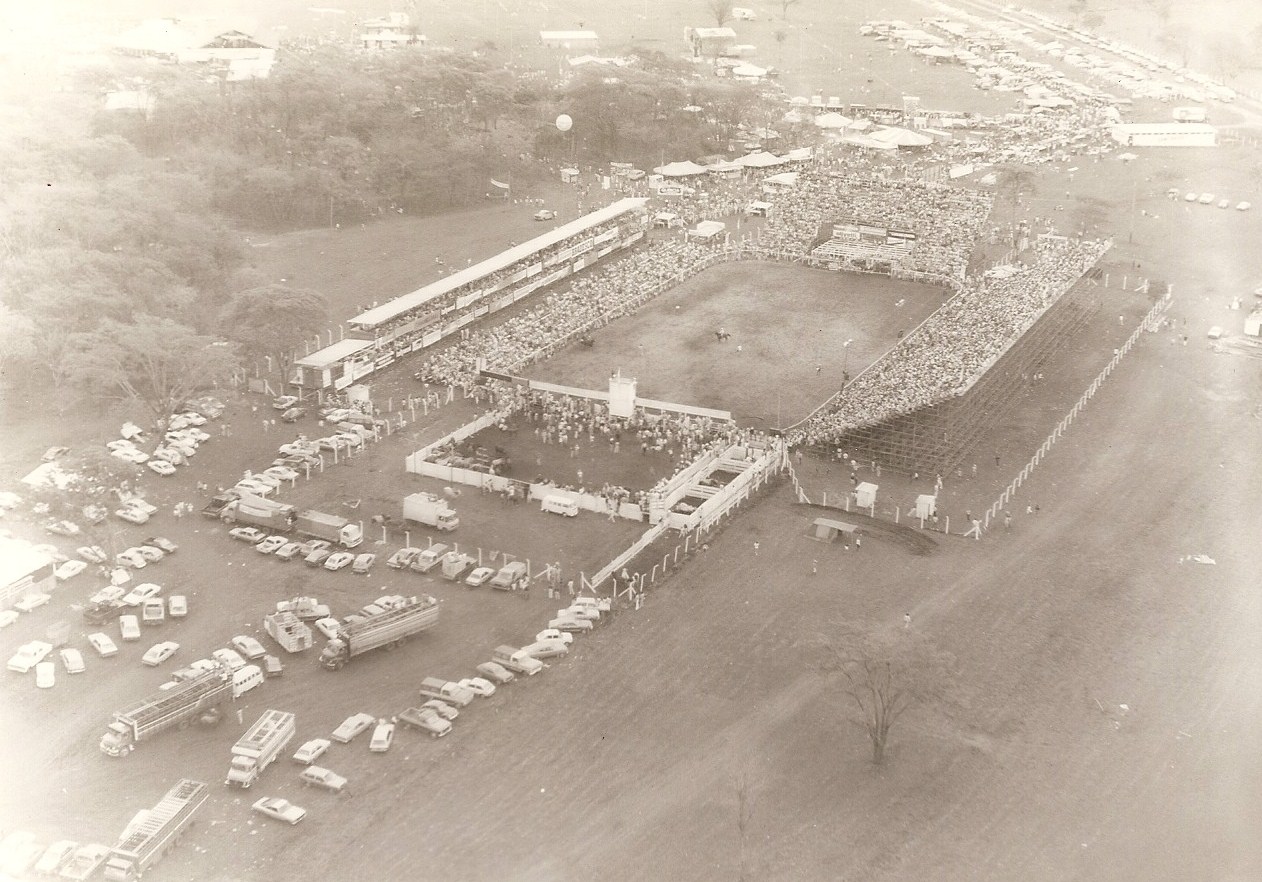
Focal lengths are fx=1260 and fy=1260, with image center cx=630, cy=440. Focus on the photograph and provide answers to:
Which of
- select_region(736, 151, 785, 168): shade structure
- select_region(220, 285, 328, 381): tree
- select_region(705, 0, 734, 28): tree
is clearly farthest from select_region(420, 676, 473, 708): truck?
select_region(705, 0, 734, 28): tree

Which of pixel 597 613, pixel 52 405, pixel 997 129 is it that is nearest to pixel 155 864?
pixel 597 613

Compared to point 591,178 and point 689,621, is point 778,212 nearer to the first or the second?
point 591,178

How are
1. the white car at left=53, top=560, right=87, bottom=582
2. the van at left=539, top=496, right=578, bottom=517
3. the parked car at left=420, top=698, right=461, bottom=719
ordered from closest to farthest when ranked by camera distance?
1. the parked car at left=420, top=698, right=461, bottom=719
2. the white car at left=53, top=560, right=87, bottom=582
3. the van at left=539, top=496, right=578, bottom=517

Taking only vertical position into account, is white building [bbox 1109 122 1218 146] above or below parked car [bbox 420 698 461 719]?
above

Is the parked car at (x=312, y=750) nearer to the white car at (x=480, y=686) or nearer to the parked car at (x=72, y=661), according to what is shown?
the white car at (x=480, y=686)

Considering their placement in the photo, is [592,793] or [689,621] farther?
[689,621]

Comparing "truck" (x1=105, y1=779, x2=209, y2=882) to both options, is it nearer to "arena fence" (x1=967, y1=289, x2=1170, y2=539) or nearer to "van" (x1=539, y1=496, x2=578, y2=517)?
"van" (x1=539, y1=496, x2=578, y2=517)

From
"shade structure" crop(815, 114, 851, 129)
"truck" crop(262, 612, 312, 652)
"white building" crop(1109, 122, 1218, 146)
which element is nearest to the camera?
"truck" crop(262, 612, 312, 652)
